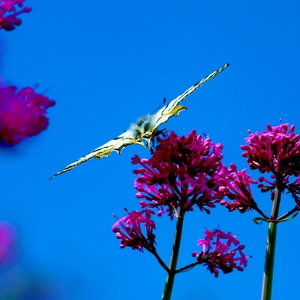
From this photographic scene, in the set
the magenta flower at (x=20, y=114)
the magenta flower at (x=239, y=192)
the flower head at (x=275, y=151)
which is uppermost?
the flower head at (x=275, y=151)

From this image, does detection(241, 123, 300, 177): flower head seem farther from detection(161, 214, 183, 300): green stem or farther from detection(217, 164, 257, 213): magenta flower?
detection(161, 214, 183, 300): green stem

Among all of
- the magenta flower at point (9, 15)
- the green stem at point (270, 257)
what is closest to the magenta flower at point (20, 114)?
the magenta flower at point (9, 15)

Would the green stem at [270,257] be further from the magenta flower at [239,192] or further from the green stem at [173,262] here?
the green stem at [173,262]

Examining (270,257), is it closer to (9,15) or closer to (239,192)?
(239,192)

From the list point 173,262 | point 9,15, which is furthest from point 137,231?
point 9,15

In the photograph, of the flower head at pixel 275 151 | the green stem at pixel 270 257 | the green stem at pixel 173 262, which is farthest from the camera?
the flower head at pixel 275 151

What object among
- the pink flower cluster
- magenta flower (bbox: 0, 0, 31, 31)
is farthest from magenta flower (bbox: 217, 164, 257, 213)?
magenta flower (bbox: 0, 0, 31, 31)

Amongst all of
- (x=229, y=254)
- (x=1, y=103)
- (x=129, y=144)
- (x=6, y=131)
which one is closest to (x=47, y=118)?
(x=6, y=131)
